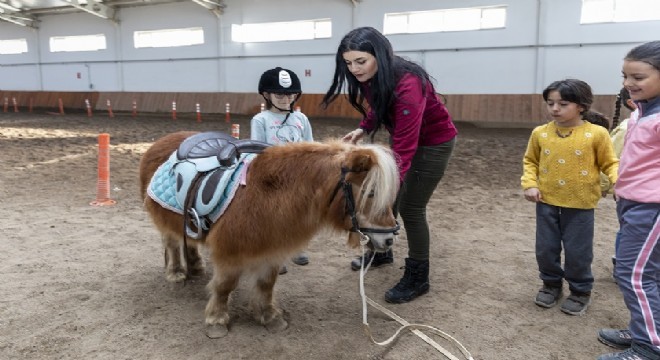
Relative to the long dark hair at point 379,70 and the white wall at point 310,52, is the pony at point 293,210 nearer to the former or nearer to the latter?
the long dark hair at point 379,70

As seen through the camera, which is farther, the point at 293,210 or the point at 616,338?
the point at 616,338

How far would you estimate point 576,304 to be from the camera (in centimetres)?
303

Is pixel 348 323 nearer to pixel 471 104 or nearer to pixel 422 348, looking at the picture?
pixel 422 348

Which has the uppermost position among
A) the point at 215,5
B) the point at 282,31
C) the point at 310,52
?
the point at 215,5

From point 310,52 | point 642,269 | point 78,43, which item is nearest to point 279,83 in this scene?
point 642,269

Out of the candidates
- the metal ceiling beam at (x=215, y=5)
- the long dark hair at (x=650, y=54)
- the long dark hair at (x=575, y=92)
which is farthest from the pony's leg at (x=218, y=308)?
the metal ceiling beam at (x=215, y=5)

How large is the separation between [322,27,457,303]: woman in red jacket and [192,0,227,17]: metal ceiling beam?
58.8 ft

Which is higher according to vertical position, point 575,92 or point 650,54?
point 650,54

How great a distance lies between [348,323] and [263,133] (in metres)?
1.67

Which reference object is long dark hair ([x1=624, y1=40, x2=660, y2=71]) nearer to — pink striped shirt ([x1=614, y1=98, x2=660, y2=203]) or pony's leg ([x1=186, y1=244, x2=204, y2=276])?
pink striped shirt ([x1=614, y1=98, x2=660, y2=203])

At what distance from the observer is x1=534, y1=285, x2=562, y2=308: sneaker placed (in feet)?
10.2

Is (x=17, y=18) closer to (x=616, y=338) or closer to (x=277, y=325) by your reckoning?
(x=277, y=325)

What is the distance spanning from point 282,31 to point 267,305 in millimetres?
17089

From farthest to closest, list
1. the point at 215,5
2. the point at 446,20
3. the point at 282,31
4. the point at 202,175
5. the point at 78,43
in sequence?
the point at 78,43 → the point at 215,5 → the point at 282,31 → the point at 446,20 → the point at 202,175
